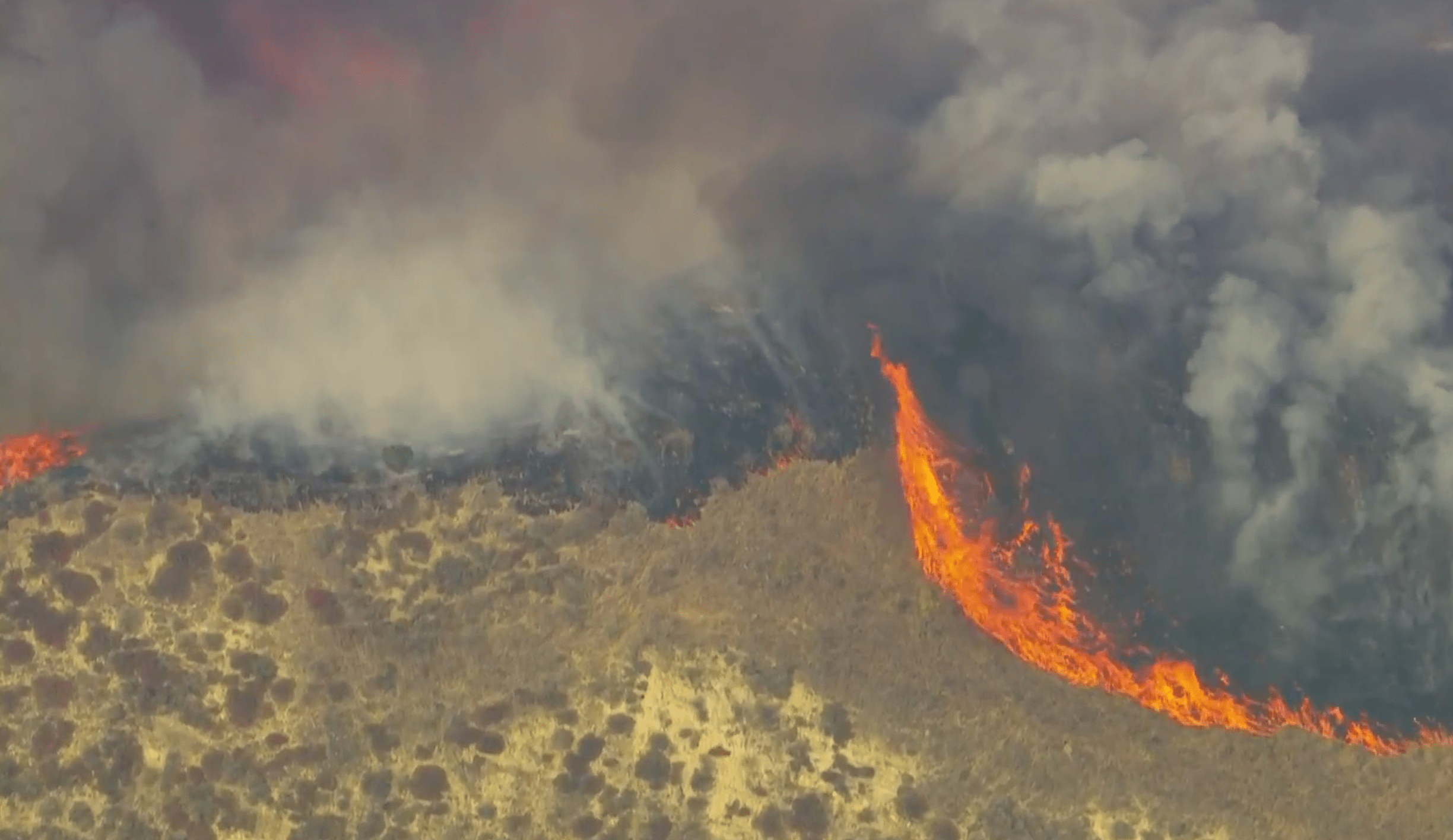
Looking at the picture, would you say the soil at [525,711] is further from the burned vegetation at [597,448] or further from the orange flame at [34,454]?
the orange flame at [34,454]

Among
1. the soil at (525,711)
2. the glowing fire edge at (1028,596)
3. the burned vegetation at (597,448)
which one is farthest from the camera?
the glowing fire edge at (1028,596)

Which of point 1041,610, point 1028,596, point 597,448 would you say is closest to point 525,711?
point 597,448

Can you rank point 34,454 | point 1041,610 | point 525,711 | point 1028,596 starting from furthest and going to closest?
point 1028,596, point 1041,610, point 34,454, point 525,711

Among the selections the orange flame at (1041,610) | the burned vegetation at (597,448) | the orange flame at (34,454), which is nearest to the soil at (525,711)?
the orange flame at (1041,610)

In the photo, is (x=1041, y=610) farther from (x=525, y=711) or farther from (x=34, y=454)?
(x=34, y=454)

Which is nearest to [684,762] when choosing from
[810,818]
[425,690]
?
[810,818]

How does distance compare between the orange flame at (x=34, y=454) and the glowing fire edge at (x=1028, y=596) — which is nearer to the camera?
the orange flame at (x=34, y=454)

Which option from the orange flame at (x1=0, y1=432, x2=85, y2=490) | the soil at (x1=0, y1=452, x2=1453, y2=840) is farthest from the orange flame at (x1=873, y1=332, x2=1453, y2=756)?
the orange flame at (x1=0, y1=432, x2=85, y2=490)
